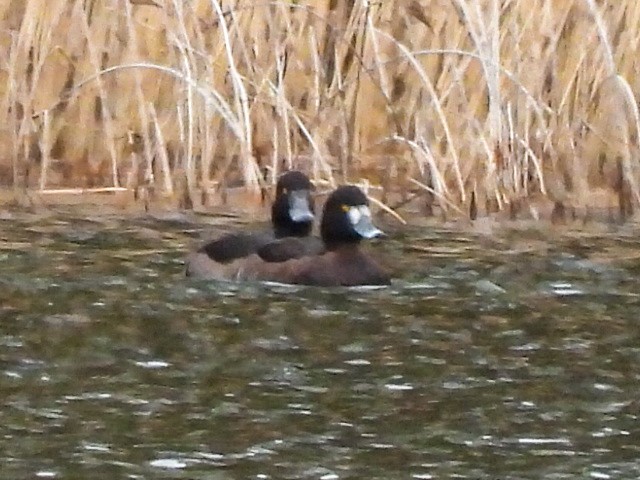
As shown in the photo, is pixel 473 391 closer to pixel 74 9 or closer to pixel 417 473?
pixel 417 473

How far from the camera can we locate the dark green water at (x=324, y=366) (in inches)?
183

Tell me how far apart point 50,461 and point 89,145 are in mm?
5138

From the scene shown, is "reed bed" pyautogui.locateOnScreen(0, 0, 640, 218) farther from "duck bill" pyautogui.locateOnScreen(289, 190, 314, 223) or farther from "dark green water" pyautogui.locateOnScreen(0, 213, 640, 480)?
"dark green water" pyautogui.locateOnScreen(0, 213, 640, 480)

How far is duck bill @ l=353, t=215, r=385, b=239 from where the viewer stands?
779 cm

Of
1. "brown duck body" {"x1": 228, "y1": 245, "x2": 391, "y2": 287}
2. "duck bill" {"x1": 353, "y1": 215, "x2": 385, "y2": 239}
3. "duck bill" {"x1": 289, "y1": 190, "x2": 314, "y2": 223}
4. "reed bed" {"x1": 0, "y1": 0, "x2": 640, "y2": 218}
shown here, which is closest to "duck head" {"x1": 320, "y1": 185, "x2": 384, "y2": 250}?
"duck bill" {"x1": 353, "y1": 215, "x2": 385, "y2": 239}

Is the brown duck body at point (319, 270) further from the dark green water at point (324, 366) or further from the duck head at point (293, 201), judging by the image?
the duck head at point (293, 201)

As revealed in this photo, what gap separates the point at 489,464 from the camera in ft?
15.2

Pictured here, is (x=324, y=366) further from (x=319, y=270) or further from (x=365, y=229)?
(x=365, y=229)

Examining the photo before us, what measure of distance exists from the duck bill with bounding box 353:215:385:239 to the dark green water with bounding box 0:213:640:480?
5.6 inches

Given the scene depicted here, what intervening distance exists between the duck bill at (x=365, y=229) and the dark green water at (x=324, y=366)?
0.14 metres

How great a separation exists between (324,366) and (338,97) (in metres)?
3.23

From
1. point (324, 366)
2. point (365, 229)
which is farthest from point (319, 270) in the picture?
point (324, 366)


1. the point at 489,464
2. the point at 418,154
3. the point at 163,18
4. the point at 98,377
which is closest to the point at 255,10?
the point at 163,18

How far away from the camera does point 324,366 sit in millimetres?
5719
